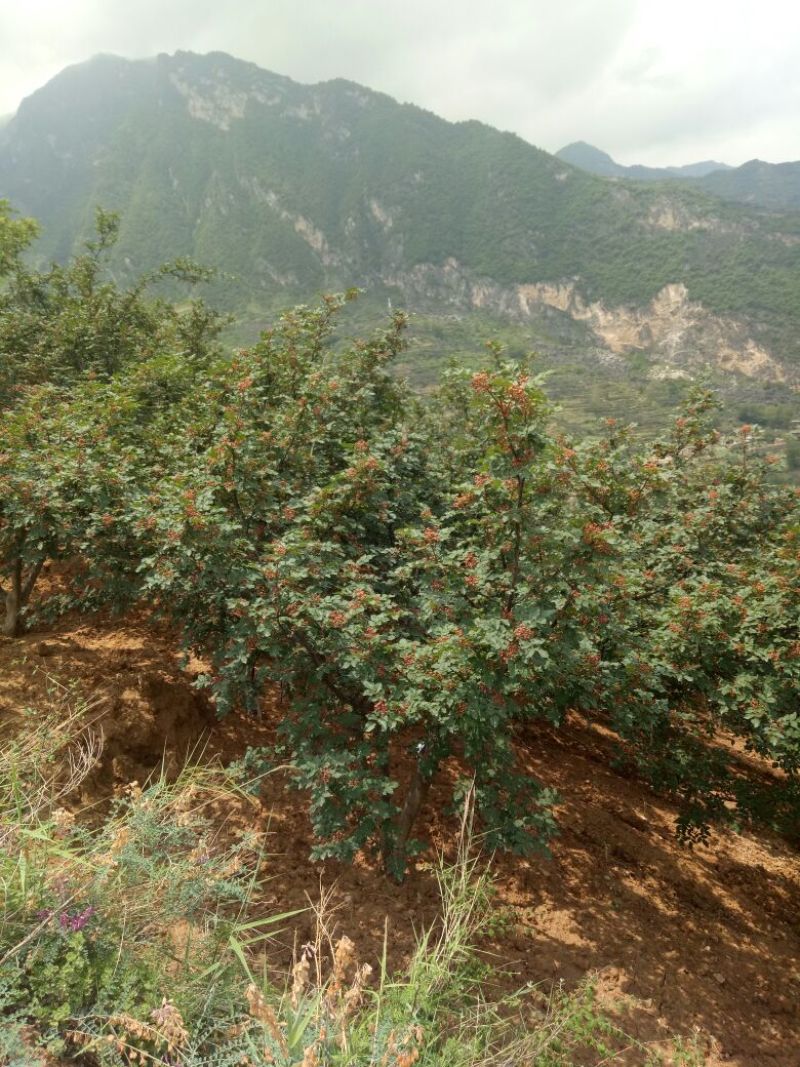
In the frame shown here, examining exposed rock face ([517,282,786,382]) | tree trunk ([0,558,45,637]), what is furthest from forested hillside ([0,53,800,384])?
tree trunk ([0,558,45,637])

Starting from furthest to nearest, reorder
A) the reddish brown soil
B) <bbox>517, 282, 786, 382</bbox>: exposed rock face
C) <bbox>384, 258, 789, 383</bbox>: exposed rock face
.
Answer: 1. <bbox>384, 258, 789, 383</bbox>: exposed rock face
2. <bbox>517, 282, 786, 382</bbox>: exposed rock face
3. the reddish brown soil

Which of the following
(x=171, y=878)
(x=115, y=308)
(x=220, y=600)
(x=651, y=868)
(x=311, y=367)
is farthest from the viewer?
(x=115, y=308)

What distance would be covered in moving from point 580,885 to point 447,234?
666 ft

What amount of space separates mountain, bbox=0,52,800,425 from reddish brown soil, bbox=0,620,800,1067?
107900mm

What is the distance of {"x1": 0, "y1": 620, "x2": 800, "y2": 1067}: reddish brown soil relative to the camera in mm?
4516

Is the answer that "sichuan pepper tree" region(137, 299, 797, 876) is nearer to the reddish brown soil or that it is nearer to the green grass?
the reddish brown soil

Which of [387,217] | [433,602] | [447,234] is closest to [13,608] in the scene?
[433,602]

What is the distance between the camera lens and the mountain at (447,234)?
134 m

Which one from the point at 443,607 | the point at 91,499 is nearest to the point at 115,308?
the point at 91,499

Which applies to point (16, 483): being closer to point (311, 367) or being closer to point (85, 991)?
point (311, 367)

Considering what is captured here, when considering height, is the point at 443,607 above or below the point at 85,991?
above

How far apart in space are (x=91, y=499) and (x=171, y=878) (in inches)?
135

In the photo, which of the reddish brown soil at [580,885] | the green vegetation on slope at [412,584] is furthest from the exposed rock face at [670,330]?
the green vegetation on slope at [412,584]

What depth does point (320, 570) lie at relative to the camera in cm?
411
